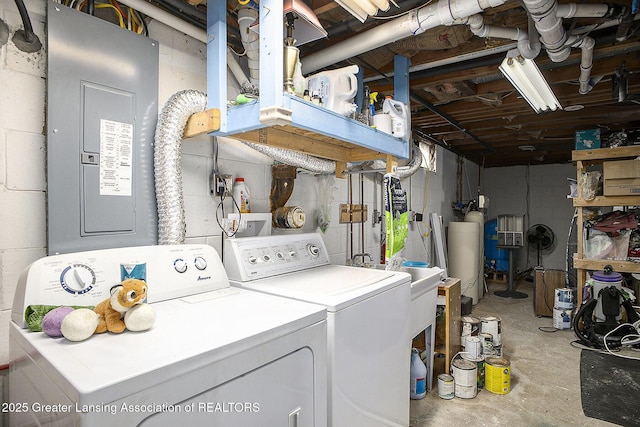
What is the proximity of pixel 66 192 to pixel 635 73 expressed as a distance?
381 centimetres

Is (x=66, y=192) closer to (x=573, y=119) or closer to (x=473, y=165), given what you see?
(x=573, y=119)

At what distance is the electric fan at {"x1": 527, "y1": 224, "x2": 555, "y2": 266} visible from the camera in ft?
21.5

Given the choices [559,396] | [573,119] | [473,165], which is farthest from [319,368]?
[473,165]

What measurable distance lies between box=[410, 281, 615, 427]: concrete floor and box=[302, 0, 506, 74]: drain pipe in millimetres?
2321

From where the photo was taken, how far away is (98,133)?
1357mm

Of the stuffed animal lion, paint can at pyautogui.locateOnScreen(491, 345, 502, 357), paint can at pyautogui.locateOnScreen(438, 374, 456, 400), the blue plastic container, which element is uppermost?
the stuffed animal lion

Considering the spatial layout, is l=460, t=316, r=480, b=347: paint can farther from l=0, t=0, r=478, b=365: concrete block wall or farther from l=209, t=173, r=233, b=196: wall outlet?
l=209, t=173, r=233, b=196: wall outlet

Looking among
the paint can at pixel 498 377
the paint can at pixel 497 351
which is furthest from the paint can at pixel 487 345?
the paint can at pixel 498 377

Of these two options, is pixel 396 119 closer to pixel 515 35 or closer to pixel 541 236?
pixel 515 35

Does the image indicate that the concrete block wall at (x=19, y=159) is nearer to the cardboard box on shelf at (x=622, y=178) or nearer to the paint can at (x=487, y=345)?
the paint can at (x=487, y=345)

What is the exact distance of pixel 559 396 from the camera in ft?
8.46

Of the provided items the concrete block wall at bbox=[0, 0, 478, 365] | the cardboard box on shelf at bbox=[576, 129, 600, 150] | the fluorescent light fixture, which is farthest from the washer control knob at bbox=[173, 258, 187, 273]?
the cardboard box on shelf at bbox=[576, 129, 600, 150]

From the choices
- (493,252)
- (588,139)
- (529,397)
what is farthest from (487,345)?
(493,252)

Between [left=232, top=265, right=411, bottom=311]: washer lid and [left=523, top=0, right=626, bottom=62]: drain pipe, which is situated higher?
[left=523, top=0, right=626, bottom=62]: drain pipe
